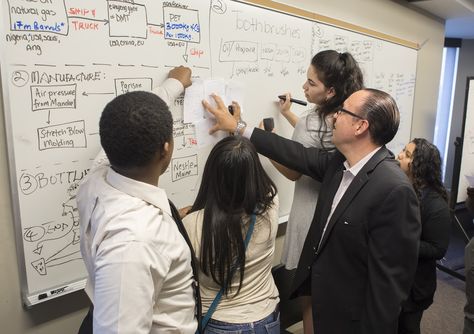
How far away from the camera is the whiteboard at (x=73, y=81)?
4.03 feet

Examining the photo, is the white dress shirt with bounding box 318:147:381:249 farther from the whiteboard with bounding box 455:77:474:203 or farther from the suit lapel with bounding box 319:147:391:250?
the whiteboard with bounding box 455:77:474:203

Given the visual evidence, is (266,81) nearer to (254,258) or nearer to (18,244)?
(254,258)

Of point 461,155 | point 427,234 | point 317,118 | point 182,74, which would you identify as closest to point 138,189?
point 182,74

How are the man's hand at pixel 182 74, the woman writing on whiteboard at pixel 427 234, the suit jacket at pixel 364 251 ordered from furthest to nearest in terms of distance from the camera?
the woman writing on whiteboard at pixel 427 234
the man's hand at pixel 182 74
the suit jacket at pixel 364 251

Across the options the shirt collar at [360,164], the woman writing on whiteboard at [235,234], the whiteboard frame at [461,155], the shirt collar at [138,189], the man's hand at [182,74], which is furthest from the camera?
the whiteboard frame at [461,155]

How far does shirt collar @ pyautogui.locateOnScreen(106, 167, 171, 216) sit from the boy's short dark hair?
3 centimetres

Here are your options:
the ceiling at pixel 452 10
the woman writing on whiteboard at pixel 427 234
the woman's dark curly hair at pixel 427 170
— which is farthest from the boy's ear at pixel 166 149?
the ceiling at pixel 452 10

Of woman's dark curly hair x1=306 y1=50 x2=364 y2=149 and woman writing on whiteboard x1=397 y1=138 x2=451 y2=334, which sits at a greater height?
woman's dark curly hair x1=306 y1=50 x2=364 y2=149

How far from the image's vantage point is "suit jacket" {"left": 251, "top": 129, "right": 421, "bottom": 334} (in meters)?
1.36

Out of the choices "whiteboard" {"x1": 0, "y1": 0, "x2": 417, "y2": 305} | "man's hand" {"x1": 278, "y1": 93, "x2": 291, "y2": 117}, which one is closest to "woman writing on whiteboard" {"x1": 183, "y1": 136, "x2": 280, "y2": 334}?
"whiteboard" {"x1": 0, "y1": 0, "x2": 417, "y2": 305}

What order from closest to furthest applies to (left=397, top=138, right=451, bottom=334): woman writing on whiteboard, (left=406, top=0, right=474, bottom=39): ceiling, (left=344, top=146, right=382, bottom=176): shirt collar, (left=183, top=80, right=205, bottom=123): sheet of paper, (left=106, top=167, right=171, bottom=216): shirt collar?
(left=106, top=167, right=171, bottom=216): shirt collar, (left=344, top=146, right=382, bottom=176): shirt collar, (left=183, top=80, right=205, bottom=123): sheet of paper, (left=397, top=138, right=451, bottom=334): woman writing on whiteboard, (left=406, top=0, right=474, bottom=39): ceiling

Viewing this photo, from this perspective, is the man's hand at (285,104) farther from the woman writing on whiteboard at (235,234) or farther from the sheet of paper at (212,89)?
the woman writing on whiteboard at (235,234)

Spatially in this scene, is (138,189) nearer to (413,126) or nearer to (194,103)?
(194,103)

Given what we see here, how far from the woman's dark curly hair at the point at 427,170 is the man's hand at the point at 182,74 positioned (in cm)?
141
